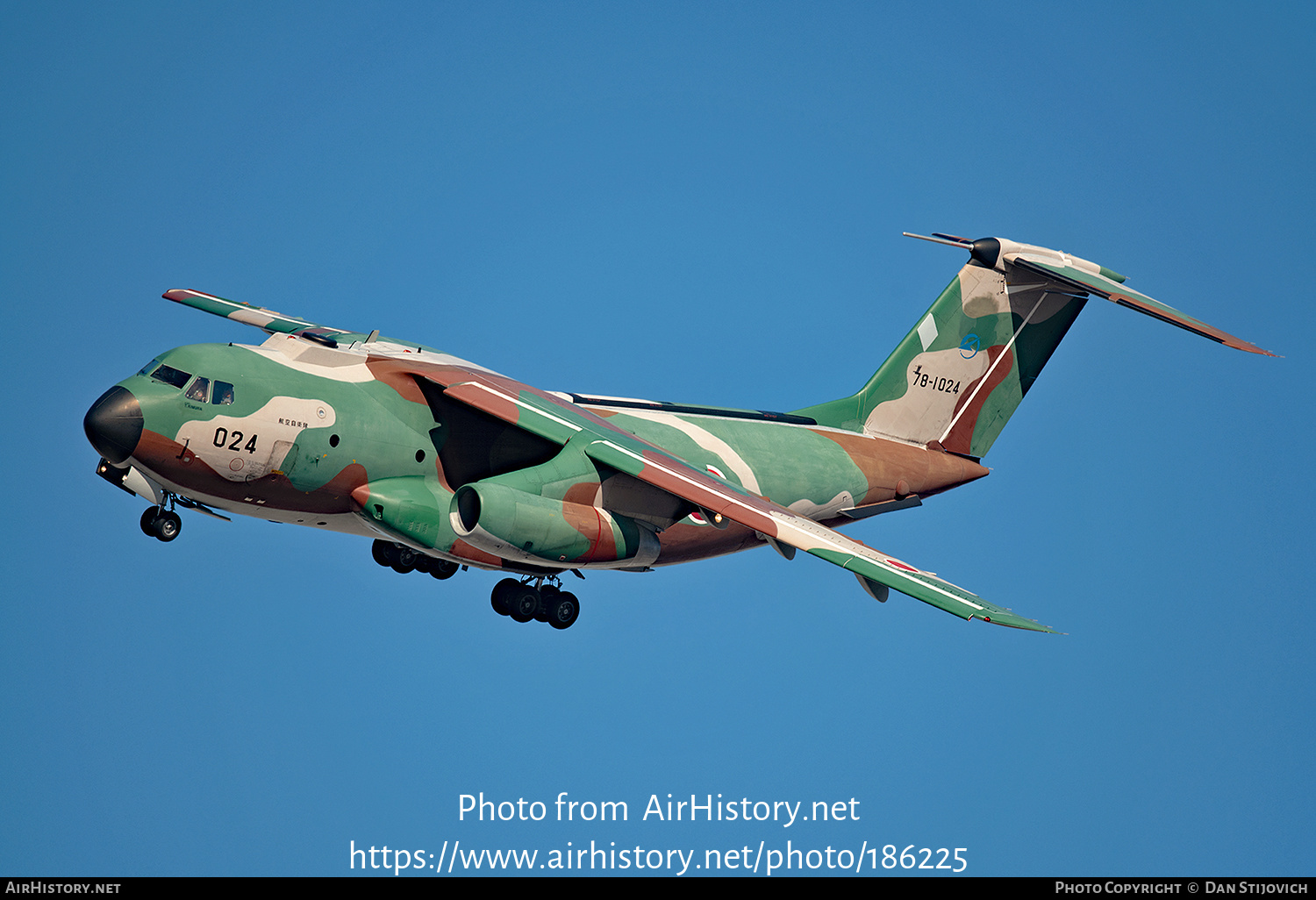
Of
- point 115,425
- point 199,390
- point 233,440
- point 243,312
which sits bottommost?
point 115,425

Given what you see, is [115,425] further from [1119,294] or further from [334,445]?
[1119,294]

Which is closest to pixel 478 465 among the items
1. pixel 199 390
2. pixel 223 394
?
pixel 223 394

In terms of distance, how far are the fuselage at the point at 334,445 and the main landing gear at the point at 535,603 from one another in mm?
511

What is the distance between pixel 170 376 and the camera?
18062 millimetres

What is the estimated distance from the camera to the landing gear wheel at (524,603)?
65.6 ft

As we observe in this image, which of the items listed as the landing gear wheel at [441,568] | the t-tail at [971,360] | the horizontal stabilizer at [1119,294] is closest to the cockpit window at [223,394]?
the landing gear wheel at [441,568]

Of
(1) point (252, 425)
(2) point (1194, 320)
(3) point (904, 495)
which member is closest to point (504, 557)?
(1) point (252, 425)

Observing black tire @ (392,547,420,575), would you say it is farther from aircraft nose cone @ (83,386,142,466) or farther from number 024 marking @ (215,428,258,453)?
aircraft nose cone @ (83,386,142,466)

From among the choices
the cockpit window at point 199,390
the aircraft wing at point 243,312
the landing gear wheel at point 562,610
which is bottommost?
the landing gear wheel at point 562,610

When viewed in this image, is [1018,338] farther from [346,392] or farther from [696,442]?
[346,392]

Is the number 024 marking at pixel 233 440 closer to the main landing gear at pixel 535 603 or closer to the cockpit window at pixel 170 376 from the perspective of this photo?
the cockpit window at pixel 170 376

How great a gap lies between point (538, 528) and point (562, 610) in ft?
6.95

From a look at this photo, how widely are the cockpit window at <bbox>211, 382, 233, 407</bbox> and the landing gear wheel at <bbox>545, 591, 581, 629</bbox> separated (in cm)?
492
